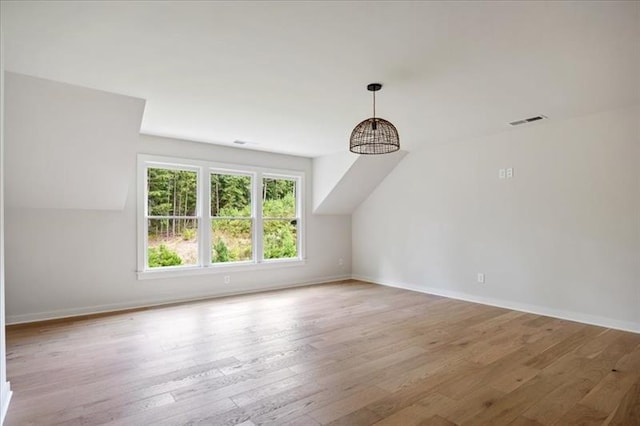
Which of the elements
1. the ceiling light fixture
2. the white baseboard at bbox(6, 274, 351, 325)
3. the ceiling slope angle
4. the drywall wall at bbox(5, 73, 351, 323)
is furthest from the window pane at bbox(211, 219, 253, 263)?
the ceiling light fixture

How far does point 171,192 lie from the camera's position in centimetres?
534

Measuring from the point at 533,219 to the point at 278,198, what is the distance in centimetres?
402

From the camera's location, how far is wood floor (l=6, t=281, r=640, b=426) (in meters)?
2.26

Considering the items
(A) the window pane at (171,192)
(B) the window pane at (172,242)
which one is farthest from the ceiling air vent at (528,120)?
(B) the window pane at (172,242)

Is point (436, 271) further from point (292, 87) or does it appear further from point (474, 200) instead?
point (292, 87)

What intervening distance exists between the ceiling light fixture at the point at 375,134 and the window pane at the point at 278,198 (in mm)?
3155

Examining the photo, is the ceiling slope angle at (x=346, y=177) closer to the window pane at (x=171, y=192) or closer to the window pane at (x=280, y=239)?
the window pane at (x=280, y=239)

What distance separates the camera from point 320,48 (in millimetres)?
2578

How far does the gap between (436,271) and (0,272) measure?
530cm

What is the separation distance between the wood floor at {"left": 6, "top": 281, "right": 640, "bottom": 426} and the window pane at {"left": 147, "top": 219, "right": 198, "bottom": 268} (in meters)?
0.90

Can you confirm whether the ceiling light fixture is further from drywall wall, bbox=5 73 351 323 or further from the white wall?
the white wall

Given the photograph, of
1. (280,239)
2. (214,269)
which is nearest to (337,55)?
(214,269)

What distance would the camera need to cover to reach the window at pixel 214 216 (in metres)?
5.18

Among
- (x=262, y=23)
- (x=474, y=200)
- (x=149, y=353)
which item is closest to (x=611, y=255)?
(x=474, y=200)
